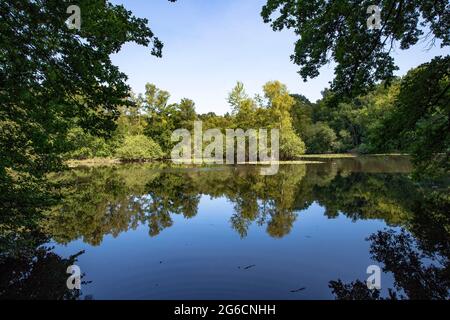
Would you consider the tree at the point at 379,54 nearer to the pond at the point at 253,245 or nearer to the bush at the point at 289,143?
the pond at the point at 253,245

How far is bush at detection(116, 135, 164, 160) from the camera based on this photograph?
62312 mm

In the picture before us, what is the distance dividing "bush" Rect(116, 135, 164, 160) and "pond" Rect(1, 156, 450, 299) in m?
44.6

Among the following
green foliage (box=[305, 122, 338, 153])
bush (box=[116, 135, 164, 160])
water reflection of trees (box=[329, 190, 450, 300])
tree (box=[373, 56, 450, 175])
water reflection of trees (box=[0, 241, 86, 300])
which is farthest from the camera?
green foliage (box=[305, 122, 338, 153])

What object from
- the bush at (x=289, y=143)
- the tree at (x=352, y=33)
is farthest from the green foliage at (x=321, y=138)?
the tree at (x=352, y=33)

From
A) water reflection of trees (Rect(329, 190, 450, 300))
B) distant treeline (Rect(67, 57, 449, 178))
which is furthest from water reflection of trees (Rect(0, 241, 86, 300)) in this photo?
distant treeline (Rect(67, 57, 449, 178))

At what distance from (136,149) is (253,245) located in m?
55.3

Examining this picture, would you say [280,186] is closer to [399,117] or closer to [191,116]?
[399,117]

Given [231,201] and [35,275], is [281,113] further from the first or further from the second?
[35,275]

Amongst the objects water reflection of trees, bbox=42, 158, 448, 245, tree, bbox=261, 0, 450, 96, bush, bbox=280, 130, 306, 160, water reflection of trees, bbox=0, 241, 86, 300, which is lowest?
water reflection of trees, bbox=0, 241, 86, 300

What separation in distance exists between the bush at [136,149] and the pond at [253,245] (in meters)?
44.6

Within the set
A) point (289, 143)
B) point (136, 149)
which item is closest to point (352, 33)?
point (289, 143)

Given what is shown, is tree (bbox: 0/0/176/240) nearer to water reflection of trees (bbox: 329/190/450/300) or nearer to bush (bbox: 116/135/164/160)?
water reflection of trees (bbox: 329/190/450/300)

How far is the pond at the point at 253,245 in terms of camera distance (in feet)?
22.4
